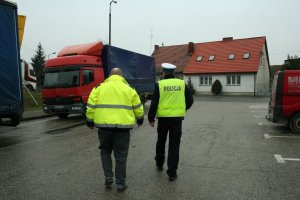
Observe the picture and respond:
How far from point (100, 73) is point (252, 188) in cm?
1146

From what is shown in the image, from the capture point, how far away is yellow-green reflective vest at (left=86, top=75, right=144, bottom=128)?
197 inches

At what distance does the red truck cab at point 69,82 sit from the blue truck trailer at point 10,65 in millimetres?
4719

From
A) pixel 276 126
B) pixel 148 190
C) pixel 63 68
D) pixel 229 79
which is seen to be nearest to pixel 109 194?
pixel 148 190

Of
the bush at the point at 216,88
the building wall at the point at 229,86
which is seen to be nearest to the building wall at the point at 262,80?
the building wall at the point at 229,86

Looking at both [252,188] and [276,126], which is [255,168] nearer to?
[252,188]

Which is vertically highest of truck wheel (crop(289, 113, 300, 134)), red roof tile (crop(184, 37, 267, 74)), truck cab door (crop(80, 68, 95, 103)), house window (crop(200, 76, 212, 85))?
red roof tile (crop(184, 37, 267, 74))

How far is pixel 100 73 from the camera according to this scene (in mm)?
15672

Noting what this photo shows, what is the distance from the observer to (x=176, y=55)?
51.1m

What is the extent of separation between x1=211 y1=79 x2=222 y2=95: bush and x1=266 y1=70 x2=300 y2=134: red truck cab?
31.7 metres

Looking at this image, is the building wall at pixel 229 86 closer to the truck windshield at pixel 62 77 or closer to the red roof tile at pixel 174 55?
the red roof tile at pixel 174 55

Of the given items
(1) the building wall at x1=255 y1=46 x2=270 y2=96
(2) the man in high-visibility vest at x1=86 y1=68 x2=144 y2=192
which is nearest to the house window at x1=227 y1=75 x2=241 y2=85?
(1) the building wall at x1=255 y1=46 x2=270 y2=96

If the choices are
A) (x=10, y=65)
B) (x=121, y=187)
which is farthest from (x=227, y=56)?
(x=121, y=187)

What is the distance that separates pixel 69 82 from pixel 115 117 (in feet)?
32.8

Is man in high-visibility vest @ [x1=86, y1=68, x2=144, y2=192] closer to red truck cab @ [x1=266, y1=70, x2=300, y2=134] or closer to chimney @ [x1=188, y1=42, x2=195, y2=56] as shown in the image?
red truck cab @ [x1=266, y1=70, x2=300, y2=134]
